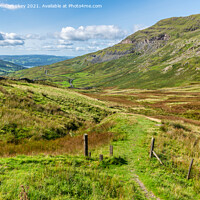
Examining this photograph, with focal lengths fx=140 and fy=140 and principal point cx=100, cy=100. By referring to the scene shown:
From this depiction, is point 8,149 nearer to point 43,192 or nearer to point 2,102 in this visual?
point 43,192

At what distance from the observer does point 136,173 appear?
968 cm

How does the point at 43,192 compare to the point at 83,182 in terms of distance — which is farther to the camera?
the point at 83,182

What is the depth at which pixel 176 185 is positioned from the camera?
28.5ft

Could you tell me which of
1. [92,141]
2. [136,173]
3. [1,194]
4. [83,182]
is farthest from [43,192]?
[92,141]

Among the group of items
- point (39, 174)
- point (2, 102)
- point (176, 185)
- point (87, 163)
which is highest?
point (2, 102)

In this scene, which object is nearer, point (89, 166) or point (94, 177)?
point (94, 177)

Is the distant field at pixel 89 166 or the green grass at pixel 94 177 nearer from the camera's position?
the green grass at pixel 94 177

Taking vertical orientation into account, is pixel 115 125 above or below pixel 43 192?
below

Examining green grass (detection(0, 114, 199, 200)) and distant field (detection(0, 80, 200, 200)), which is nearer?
green grass (detection(0, 114, 199, 200))

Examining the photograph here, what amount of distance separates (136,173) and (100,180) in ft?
10.9

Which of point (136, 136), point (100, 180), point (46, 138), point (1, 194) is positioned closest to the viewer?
point (1, 194)

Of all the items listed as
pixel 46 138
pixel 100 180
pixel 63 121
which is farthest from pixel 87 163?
pixel 63 121

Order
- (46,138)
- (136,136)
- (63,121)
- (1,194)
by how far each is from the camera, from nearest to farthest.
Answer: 1. (1,194)
2. (46,138)
3. (136,136)
4. (63,121)

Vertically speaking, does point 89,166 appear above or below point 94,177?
below
